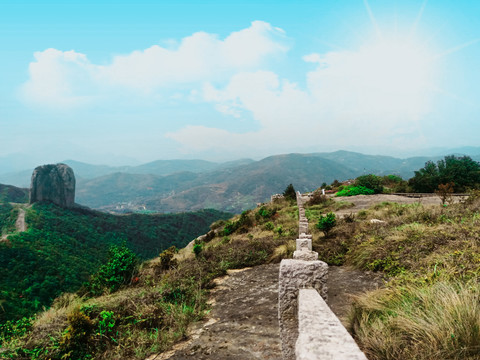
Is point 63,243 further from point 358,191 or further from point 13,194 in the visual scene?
point 358,191

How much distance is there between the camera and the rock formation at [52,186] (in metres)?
76.6

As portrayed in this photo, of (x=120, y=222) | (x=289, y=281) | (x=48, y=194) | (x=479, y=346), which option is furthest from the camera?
(x=48, y=194)

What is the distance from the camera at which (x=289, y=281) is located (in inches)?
101

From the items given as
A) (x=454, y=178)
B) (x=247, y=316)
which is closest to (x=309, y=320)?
(x=247, y=316)

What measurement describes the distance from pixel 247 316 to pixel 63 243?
2412 inches

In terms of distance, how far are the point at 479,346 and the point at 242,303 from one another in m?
4.00

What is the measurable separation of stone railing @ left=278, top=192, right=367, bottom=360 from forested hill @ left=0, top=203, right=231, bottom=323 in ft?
28.4

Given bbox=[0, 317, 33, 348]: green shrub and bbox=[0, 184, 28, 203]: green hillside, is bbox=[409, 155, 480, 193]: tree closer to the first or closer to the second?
bbox=[0, 317, 33, 348]: green shrub

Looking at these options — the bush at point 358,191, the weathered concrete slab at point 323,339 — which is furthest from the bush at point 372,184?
the weathered concrete slab at point 323,339

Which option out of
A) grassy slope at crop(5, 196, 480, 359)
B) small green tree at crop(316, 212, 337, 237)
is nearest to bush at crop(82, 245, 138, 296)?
grassy slope at crop(5, 196, 480, 359)

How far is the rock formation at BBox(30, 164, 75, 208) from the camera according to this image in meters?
76.6

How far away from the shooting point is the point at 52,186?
261 ft

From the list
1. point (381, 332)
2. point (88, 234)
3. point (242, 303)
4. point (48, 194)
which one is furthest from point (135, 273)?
point (48, 194)

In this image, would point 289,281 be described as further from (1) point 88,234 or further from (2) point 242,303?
(1) point 88,234
